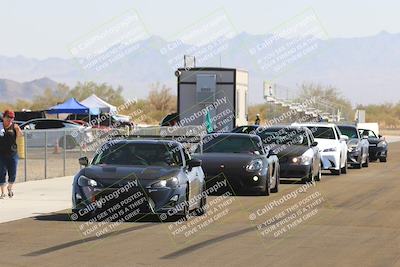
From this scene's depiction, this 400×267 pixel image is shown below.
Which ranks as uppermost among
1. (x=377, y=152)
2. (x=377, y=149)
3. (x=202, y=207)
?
(x=202, y=207)

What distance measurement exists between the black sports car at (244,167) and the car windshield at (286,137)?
14.5ft

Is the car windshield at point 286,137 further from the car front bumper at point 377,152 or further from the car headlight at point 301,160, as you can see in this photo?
the car front bumper at point 377,152

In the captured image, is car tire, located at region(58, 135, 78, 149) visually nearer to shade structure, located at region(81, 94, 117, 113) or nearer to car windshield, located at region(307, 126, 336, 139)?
car windshield, located at region(307, 126, 336, 139)

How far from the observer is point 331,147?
105 ft

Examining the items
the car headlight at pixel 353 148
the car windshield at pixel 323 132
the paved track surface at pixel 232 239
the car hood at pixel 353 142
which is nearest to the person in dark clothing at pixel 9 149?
the paved track surface at pixel 232 239

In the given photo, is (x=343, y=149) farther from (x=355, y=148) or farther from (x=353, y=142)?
(x=353, y=142)

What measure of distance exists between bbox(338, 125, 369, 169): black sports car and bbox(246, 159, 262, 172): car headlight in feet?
45.4

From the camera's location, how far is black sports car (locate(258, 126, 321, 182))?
2744 centimetres

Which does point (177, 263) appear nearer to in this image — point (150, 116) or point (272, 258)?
point (272, 258)

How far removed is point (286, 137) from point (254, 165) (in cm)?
573

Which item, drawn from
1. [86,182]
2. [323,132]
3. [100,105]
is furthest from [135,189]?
[100,105]

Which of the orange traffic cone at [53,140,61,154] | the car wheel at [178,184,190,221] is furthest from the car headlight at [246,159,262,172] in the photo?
the orange traffic cone at [53,140,61,154]

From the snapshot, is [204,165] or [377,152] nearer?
[204,165]

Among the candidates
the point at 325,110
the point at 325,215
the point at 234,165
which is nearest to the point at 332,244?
the point at 325,215
